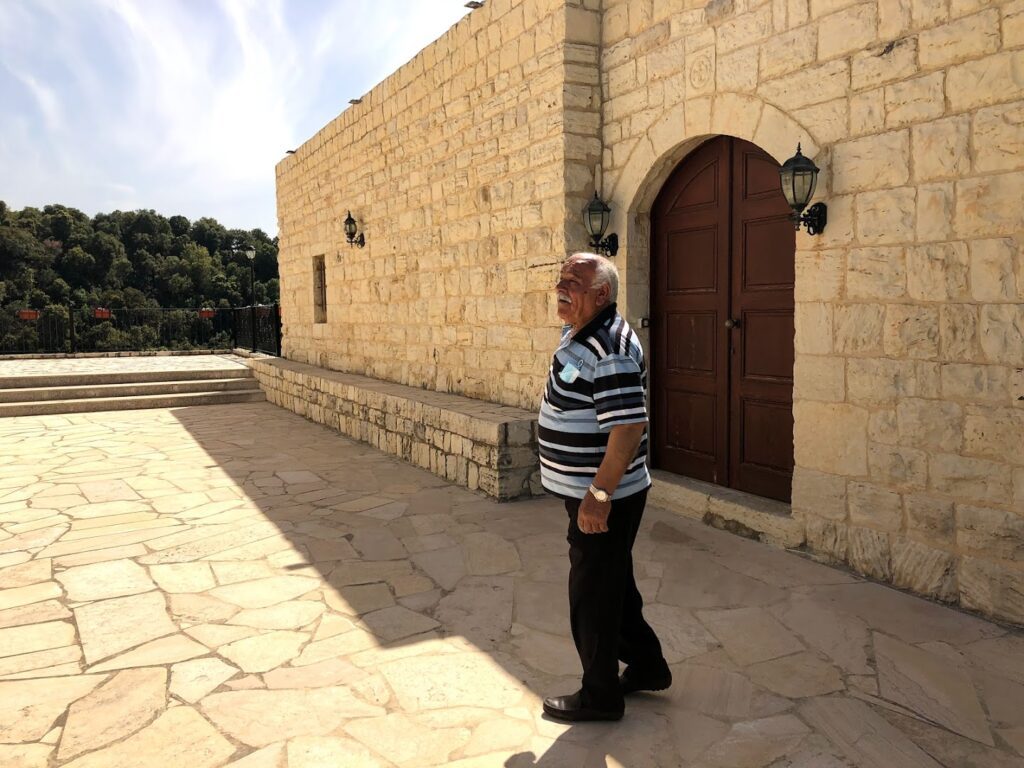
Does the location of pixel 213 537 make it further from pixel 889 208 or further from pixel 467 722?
pixel 889 208

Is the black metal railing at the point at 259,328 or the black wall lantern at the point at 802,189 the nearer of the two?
the black wall lantern at the point at 802,189

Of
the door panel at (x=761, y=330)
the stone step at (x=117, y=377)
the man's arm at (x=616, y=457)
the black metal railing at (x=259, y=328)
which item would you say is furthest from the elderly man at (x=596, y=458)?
the black metal railing at (x=259, y=328)

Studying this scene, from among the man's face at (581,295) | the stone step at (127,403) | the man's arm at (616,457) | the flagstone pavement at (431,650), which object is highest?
the man's face at (581,295)

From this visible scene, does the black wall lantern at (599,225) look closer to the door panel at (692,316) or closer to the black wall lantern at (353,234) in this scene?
the door panel at (692,316)

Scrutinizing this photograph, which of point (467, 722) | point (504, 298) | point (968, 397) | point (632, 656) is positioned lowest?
point (467, 722)

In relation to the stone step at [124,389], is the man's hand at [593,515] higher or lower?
higher

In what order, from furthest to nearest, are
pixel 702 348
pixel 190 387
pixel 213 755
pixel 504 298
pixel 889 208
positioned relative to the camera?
pixel 190 387
pixel 504 298
pixel 702 348
pixel 889 208
pixel 213 755

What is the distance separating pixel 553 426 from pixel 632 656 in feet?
2.94

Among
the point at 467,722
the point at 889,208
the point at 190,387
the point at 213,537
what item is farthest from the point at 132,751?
the point at 190,387

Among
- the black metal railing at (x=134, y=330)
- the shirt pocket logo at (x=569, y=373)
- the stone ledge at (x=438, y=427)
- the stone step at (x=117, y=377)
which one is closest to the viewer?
the shirt pocket logo at (x=569, y=373)

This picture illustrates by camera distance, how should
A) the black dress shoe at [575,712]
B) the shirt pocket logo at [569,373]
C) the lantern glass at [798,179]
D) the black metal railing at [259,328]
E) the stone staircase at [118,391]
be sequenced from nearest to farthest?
the shirt pocket logo at [569,373] → the black dress shoe at [575,712] → the lantern glass at [798,179] → the stone staircase at [118,391] → the black metal railing at [259,328]

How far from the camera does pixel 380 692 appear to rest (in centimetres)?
270

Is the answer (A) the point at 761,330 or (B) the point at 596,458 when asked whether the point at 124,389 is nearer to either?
(A) the point at 761,330

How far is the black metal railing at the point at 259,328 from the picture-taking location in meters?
14.7
